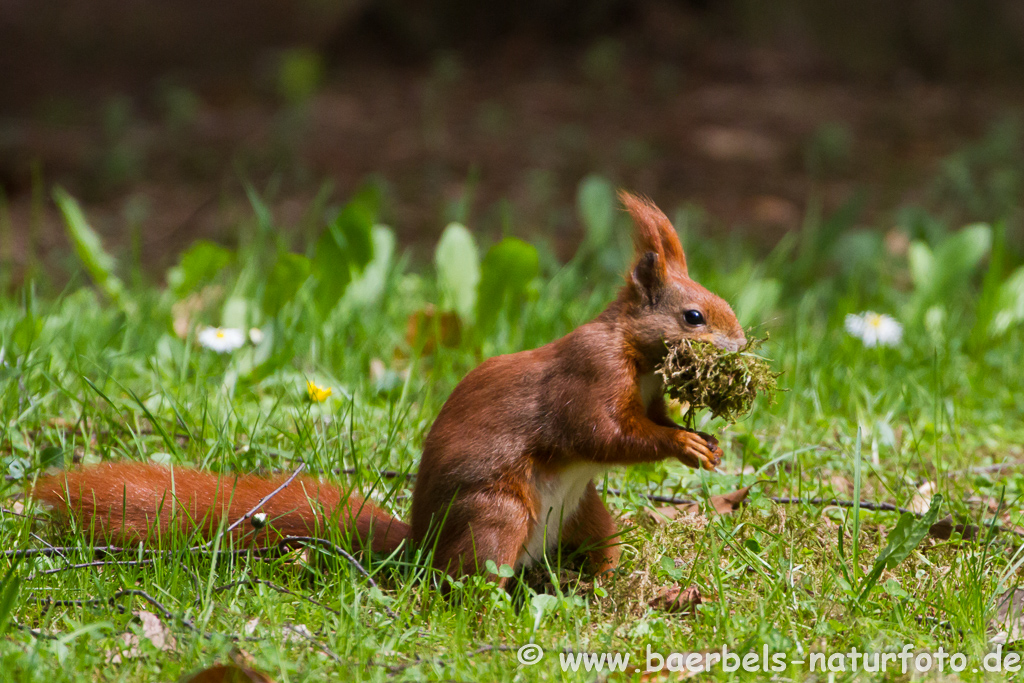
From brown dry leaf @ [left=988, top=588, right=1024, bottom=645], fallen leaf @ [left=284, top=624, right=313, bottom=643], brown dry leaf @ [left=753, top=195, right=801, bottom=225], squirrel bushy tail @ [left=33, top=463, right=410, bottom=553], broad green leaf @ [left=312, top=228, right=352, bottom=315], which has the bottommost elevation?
fallen leaf @ [left=284, top=624, right=313, bottom=643]

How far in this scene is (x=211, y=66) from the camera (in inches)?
332

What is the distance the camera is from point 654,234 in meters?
1.99

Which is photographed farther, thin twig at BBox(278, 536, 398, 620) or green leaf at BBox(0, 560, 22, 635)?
thin twig at BBox(278, 536, 398, 620)

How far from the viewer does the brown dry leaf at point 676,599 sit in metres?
1.90

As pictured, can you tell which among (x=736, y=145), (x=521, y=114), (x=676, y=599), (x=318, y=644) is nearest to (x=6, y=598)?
(x=318, y=644)

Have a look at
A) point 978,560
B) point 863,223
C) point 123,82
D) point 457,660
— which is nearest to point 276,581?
point 457,660

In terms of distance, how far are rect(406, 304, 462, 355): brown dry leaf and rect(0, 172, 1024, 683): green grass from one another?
0.03 metres

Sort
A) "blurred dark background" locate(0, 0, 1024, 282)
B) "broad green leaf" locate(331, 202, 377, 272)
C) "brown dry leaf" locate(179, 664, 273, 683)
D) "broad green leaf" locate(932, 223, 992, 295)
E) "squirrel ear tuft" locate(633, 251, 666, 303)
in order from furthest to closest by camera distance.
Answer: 1. "blurred dark background" locate(0, 0, 1024, 282)
2. "broad green leaf" locate(932, 223, 992, 295)
3. "broad green leaf" locate(331, 202, 377, 272)
4. "squirrel ear tuft" locate(633, 251, 666, 303)
5. "brown dry leaf" locate(179, 664, 273, 683)

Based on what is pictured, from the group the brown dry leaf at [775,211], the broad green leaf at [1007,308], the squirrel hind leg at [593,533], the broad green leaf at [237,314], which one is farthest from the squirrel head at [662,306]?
the brown dry leaf at [775,211]

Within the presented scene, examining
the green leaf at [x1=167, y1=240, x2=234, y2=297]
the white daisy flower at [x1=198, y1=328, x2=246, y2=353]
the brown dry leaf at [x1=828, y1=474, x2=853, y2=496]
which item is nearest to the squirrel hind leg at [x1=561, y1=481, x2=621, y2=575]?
the brown dry leaf at [x1=828, y1=474, x2=853, y2=496]

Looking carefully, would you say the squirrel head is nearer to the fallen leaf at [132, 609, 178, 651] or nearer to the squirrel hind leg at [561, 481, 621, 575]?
the squirrel hind leg at [561, 481, 621, 575]

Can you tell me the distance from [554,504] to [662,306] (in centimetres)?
44

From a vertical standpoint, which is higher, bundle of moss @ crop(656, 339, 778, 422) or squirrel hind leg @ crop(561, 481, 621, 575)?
bundle of moss @ crop(656, 339, 778, 422)

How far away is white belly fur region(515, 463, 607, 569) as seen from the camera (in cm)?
188
